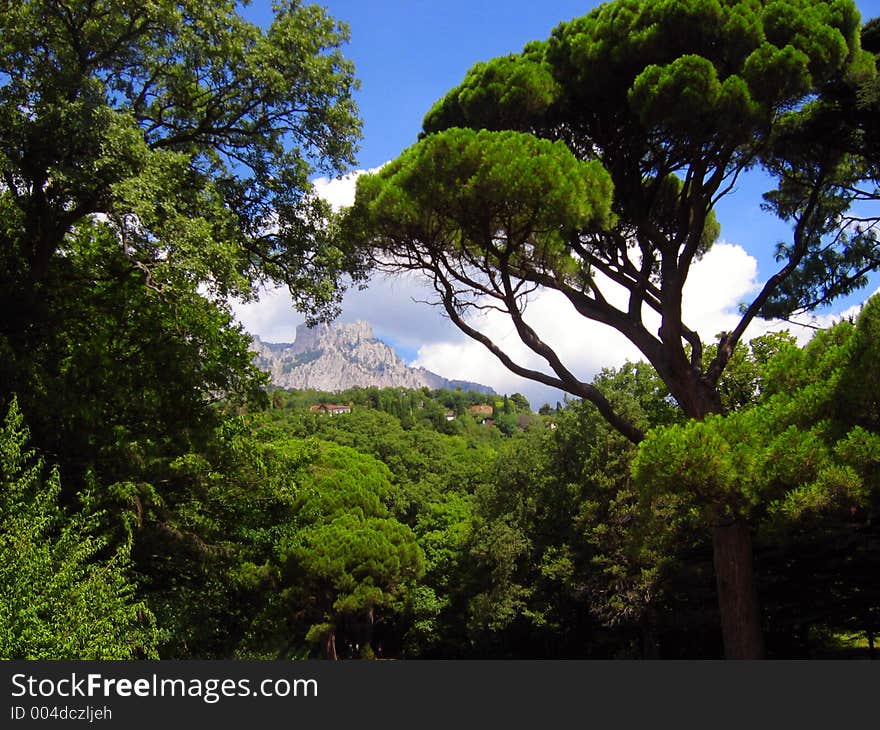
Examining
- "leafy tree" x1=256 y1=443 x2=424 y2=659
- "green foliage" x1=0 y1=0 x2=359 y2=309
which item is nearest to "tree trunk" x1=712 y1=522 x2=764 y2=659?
"green foliage" x1=0 y1=0 x2=359 y2=309

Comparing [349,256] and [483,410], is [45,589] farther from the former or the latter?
[483,410]

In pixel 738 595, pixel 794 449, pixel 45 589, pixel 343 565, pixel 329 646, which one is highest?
pixel 794 449

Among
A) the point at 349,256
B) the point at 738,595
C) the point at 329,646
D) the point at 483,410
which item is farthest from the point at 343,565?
the point at 483,410

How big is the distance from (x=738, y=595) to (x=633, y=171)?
213 inches

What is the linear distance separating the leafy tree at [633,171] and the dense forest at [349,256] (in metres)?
0.03

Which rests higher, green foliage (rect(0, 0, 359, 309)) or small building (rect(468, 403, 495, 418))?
small building (rect(468, 403, 495, 418))

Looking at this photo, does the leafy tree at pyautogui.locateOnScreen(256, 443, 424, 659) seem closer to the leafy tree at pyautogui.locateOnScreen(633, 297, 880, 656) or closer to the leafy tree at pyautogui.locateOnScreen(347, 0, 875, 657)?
the leafy tree at pyautogui.locateOnScreen(347, 0, 875, 657)

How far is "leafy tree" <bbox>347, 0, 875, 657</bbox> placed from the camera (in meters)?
6.75

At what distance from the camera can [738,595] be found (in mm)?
6520

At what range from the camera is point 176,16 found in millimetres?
6188

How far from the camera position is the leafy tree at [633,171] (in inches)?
266

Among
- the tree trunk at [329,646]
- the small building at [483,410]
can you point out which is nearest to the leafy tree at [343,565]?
the tree trunk at [329,646]

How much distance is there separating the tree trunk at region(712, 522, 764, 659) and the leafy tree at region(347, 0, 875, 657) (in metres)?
0.01

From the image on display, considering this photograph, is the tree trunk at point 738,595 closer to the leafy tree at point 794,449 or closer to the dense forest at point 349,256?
the dense forest at point 349,256
